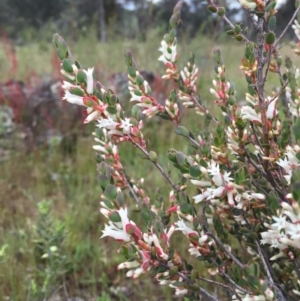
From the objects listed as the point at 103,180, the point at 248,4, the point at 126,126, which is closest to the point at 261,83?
the point at 248,4

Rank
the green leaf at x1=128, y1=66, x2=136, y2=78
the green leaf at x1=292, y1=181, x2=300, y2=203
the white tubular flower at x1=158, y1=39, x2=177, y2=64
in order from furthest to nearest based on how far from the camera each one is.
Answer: the white tubular flower at x1=158, y1=39, x2=177, y2=64, the green leaf at x1=128, y1=66, x2=136, y2=78, the green leaf at x1=292, y1=181, x2=300, y2=203

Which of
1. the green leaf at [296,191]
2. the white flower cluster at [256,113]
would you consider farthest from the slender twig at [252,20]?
the green leaf at [296,191]

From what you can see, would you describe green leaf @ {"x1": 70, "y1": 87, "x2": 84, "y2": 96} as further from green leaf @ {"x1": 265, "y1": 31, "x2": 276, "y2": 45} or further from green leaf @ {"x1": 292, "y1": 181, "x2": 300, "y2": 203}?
green leaf @ {"x1": 292, "y1": 181, "x2": 300, "y2": 203}

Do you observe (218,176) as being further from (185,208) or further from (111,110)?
(111,110)

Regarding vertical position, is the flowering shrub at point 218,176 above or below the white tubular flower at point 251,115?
below

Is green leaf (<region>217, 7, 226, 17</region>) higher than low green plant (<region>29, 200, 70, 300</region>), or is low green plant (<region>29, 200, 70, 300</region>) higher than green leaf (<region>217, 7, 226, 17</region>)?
green leaf (<region>217, 7, 226, 17</region>)

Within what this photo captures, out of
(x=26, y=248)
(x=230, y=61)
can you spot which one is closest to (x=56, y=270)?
(x=26, y=248)

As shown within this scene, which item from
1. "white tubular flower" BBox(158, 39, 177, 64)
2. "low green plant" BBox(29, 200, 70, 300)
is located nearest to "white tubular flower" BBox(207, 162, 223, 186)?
"white tubular flower" BBox(158, 39, 177, 64)

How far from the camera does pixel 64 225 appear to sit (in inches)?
76.0

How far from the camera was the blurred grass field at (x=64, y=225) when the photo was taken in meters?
1.96

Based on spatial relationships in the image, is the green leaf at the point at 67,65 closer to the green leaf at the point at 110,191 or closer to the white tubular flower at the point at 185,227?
the green leaf at the point at 110,191

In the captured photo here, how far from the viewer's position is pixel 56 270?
6.24 ft

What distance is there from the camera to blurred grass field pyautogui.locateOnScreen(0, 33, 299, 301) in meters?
1.96

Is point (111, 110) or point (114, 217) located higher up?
point (111, 110)
